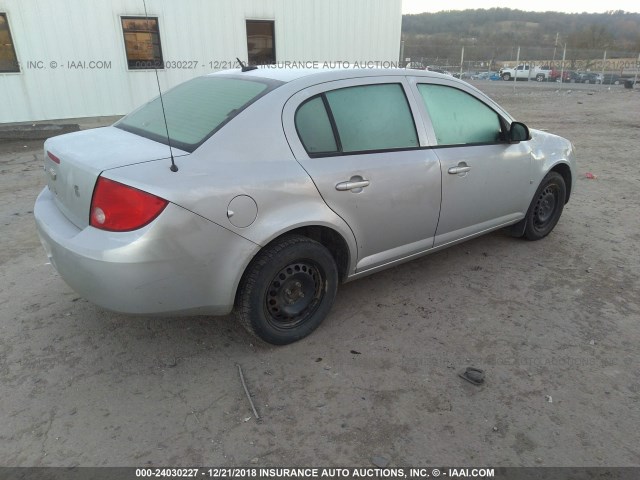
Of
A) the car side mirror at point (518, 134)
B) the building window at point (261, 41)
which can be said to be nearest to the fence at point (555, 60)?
the building window at point (261, 41)

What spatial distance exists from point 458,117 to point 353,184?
1245 mm

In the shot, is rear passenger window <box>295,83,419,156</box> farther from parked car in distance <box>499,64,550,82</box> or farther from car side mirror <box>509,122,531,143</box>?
parked car in distance <box>499,64,550,82</box>

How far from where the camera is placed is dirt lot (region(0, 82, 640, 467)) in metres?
2.25

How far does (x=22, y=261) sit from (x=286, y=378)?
2.92 m

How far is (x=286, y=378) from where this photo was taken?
107 inches

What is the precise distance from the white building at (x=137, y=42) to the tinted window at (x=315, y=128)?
8.43 meters

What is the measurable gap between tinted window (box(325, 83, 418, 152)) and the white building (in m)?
8.31

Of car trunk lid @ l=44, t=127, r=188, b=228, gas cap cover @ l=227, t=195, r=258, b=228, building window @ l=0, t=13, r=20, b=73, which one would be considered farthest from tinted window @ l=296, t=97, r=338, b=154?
building window @ l=0, t=13, r=20, b=73

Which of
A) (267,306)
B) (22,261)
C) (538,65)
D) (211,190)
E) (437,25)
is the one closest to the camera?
(211,190)

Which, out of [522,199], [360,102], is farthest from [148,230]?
[522,199]

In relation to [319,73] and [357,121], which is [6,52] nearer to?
[319,73]

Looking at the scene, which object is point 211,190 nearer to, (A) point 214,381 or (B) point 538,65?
(A) point 214,381

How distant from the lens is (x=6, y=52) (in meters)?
10.6

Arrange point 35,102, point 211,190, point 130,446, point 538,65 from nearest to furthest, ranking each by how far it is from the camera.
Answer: point 130,446
point 211,190
point 35,102
point 538,65
